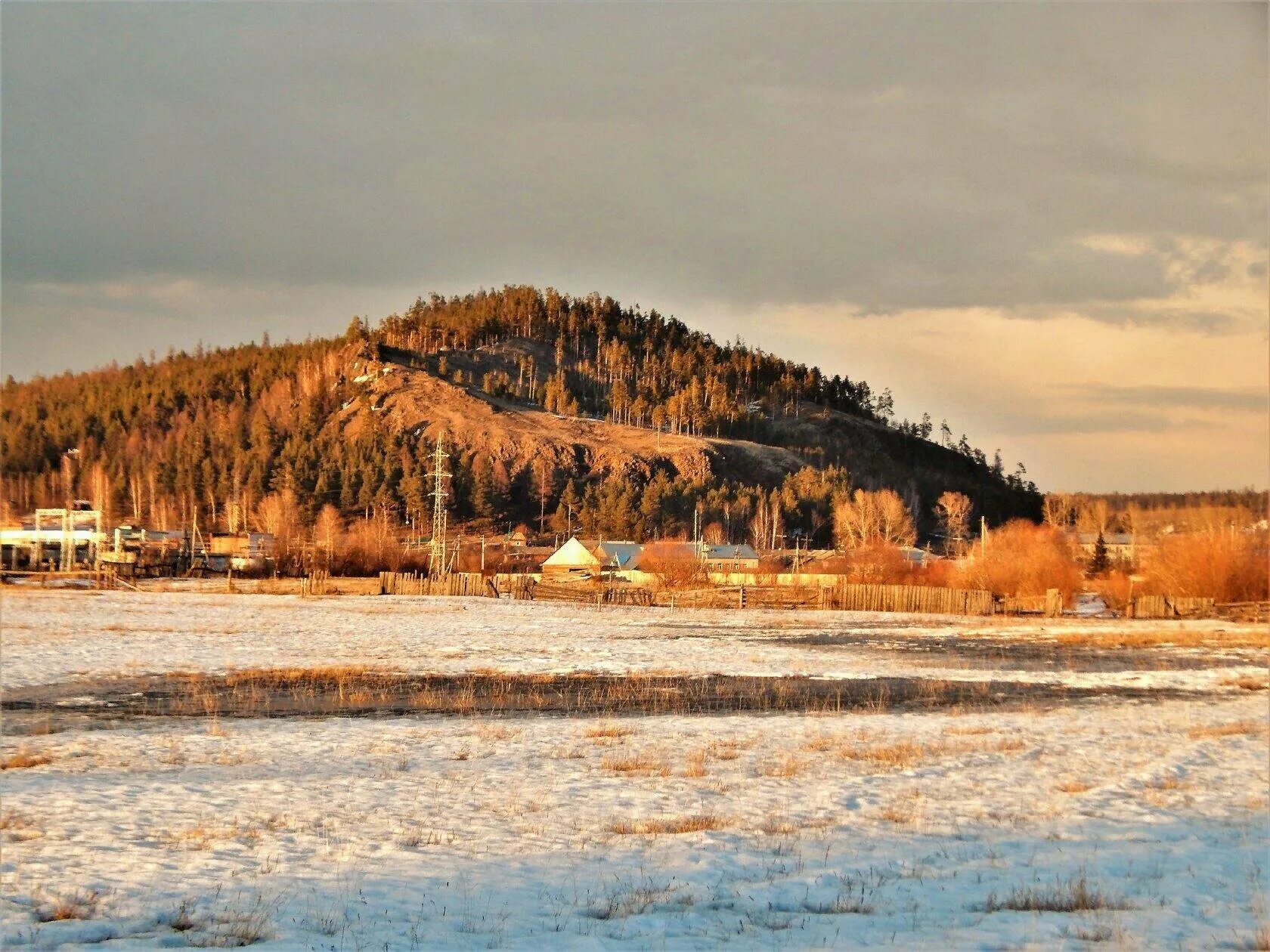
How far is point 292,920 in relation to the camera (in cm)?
910

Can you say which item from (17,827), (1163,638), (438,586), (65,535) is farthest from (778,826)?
(65,535)

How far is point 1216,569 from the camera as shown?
68.2m

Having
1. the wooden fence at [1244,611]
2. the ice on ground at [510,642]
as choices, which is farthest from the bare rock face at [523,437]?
the ice on ground at [510,642]

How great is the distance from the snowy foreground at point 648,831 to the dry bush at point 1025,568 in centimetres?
5501

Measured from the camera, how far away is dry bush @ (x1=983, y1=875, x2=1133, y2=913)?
9.80 meters

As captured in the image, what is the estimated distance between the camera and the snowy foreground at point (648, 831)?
919 centimetres

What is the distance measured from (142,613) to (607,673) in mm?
28619

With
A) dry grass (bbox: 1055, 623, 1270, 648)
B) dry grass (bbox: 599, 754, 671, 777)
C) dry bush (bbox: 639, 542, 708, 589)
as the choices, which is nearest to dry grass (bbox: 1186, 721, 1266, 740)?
dry grass (bbox: 599, 754, 671, 777)

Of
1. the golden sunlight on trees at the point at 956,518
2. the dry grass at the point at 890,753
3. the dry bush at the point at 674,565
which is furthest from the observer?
the golden sunlight on trees at the point at 956,518

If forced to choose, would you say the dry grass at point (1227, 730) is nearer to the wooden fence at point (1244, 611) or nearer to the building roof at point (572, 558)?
the wooden fence at point (1244, 611)

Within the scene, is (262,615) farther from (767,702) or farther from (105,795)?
(105,795)

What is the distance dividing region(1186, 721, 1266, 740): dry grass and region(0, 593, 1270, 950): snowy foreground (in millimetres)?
77

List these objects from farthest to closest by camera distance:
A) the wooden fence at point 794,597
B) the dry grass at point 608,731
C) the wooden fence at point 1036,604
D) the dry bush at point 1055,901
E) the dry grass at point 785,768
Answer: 1. the wooden fence at point 794,597
2. the wooden fence at point 1036,604
3. the dry grass at point 608,731
4. the dry grass at point 785,768
5. the dry bush at point 1055,901

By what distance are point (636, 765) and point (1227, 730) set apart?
1105 cm
